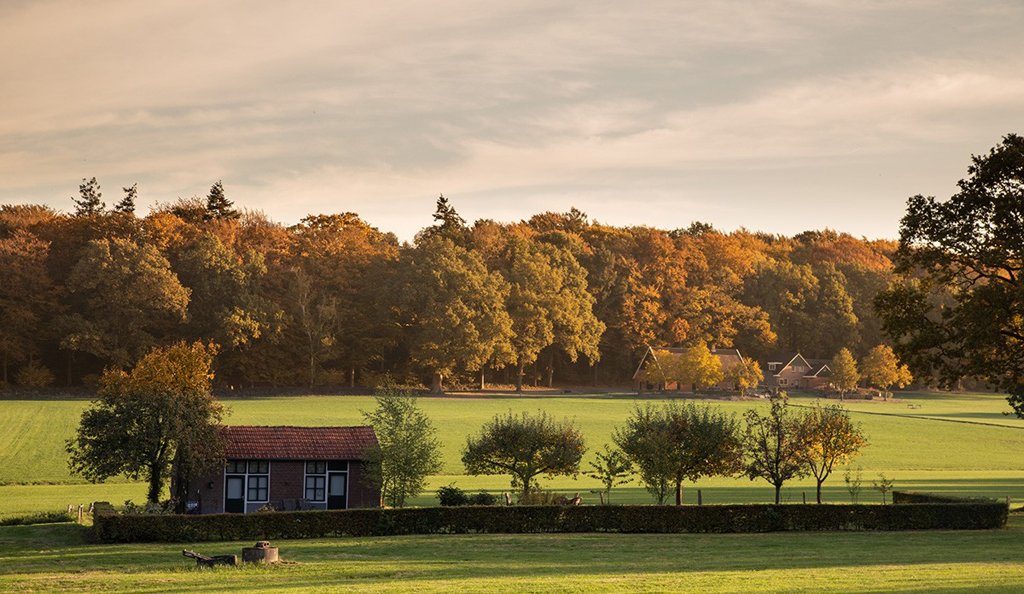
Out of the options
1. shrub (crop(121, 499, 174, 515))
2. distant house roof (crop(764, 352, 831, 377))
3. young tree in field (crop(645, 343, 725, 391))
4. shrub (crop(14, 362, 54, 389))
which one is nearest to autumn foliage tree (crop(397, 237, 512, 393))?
young tree in field (crop(645, 343, 725, 391))

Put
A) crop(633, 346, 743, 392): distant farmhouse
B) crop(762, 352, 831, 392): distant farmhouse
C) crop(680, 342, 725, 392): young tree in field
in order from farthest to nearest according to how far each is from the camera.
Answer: crop(762, 352, 831, 392): distant farmhouse → crop(633, 346, 743, 392): distant farmhouse → crop(680, 342, 725, 392): young tree in field

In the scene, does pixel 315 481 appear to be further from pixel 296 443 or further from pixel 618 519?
pixel 618 519

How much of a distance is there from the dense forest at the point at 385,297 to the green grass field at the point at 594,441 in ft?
31.7

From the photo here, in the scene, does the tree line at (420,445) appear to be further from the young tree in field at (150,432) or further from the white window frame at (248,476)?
the white window frame at (248,476)

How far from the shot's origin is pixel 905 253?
42312 millimetres

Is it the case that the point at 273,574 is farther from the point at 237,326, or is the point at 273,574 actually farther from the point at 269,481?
the point at 237,326

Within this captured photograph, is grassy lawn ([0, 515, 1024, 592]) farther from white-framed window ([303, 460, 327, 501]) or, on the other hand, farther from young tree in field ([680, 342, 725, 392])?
young tree in field ([680, 342, 725, 392])

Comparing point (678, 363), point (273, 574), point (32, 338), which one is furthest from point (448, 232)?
point (273, 574)

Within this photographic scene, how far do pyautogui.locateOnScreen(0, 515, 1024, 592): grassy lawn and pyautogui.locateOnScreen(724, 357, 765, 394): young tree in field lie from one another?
9314 centimetres

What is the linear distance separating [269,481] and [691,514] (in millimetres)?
18960

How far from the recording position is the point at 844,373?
13550 cm

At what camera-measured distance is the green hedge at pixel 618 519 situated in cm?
3847

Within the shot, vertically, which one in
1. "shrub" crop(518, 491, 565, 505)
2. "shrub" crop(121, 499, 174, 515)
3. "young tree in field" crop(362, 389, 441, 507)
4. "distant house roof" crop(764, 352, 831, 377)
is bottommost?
"shrub" crop(121, 499, 174, 515)

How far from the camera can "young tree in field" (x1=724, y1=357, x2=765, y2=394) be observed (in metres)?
133
